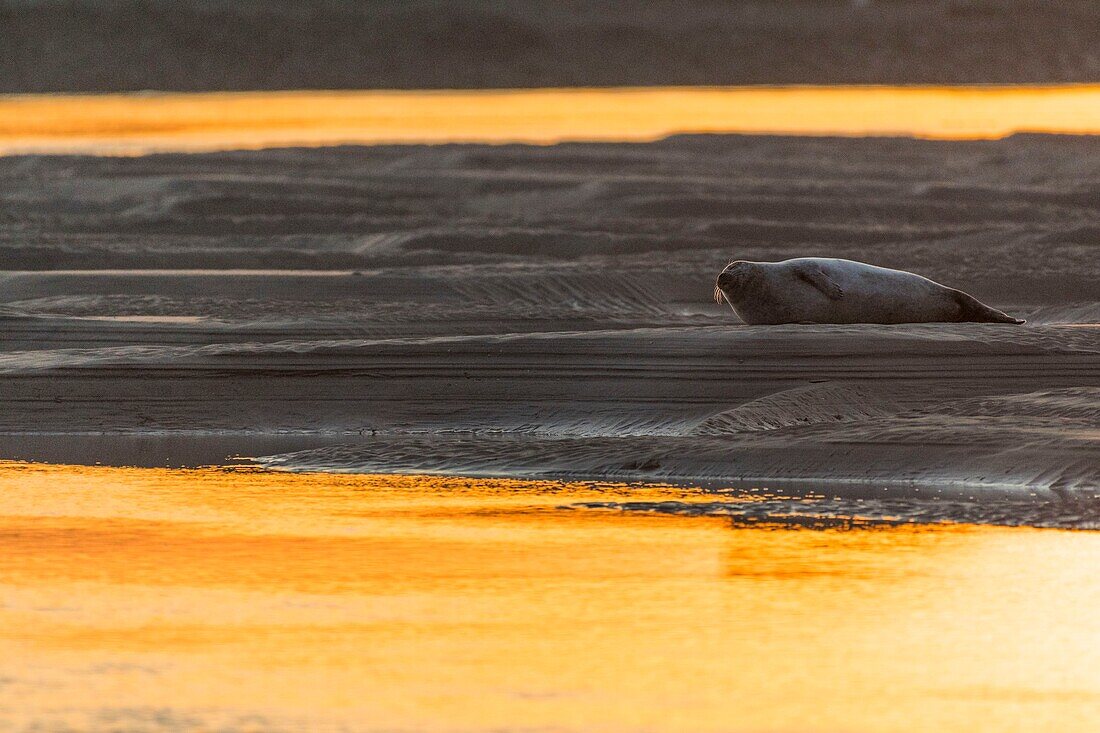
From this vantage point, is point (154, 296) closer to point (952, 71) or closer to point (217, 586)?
point (217, 586)

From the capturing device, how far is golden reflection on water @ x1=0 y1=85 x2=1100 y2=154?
19.5m

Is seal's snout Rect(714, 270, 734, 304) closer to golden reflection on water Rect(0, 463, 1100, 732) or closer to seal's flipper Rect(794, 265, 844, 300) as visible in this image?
seal's flipper Rect(794, 265, 844, 300)

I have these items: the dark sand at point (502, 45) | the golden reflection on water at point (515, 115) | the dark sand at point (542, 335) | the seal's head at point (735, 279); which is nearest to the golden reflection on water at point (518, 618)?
the dark sand at point (542, 335)

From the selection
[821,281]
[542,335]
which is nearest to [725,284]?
A: [821,281]

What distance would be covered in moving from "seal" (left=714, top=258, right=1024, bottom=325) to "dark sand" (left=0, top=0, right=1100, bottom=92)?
56.7ft

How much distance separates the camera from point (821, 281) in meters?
7.90

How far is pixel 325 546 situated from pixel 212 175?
11493 mm

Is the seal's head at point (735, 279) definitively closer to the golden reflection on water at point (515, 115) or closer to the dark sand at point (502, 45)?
the golden reflection on water at point (515, 115)

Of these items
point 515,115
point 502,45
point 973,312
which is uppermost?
point 502,45

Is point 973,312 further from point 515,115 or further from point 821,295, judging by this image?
point 515,115

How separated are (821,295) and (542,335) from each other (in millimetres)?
1029

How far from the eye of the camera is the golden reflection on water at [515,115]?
1953cm

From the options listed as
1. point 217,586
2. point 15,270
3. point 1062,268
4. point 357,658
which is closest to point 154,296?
point 15,270

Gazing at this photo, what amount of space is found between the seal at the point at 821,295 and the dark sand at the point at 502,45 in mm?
17285
